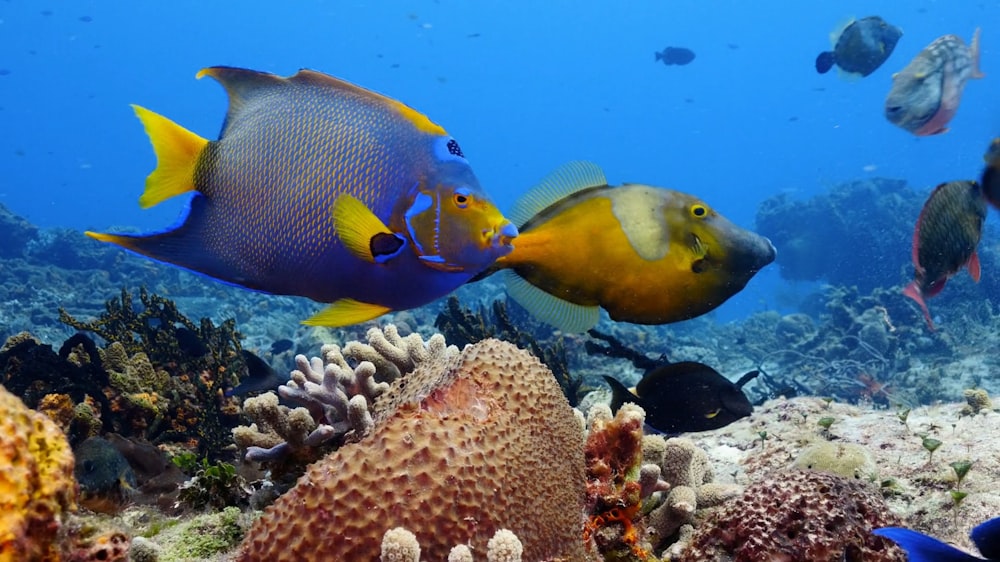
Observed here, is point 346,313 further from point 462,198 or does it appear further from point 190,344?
point 190,344

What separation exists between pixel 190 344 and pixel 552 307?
15.9 ft

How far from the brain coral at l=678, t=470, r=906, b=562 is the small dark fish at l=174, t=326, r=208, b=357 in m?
5.51

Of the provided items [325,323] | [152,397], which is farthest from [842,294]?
[325,323]

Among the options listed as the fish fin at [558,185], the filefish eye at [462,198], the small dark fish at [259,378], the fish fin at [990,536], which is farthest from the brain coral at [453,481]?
the small dark fish at [259,378]

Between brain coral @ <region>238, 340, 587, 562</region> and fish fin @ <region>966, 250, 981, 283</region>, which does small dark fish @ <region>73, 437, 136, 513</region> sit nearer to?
brain coral @ <region>238, 340, 587, 562</region>

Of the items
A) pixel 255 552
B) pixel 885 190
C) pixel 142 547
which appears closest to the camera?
pixel 255 552

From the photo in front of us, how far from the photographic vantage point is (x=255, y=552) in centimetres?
160

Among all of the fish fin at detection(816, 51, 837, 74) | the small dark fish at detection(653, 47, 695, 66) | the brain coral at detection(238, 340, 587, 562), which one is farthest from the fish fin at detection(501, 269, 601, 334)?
the small dark fish at detection(653, 47, 695, 66)

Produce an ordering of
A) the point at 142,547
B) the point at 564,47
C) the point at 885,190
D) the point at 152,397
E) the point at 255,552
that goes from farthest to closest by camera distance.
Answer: the point at 564,47, the point at 885,190, the point at 152,397, the point at 142,547, the point at 255,552

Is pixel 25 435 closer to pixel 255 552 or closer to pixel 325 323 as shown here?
pixel 255 552

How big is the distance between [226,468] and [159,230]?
1.12 m

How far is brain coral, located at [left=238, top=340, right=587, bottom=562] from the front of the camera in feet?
5.18

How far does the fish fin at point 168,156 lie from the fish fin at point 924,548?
1926 millimetres

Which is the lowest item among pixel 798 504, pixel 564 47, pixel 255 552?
pixel 255 552
